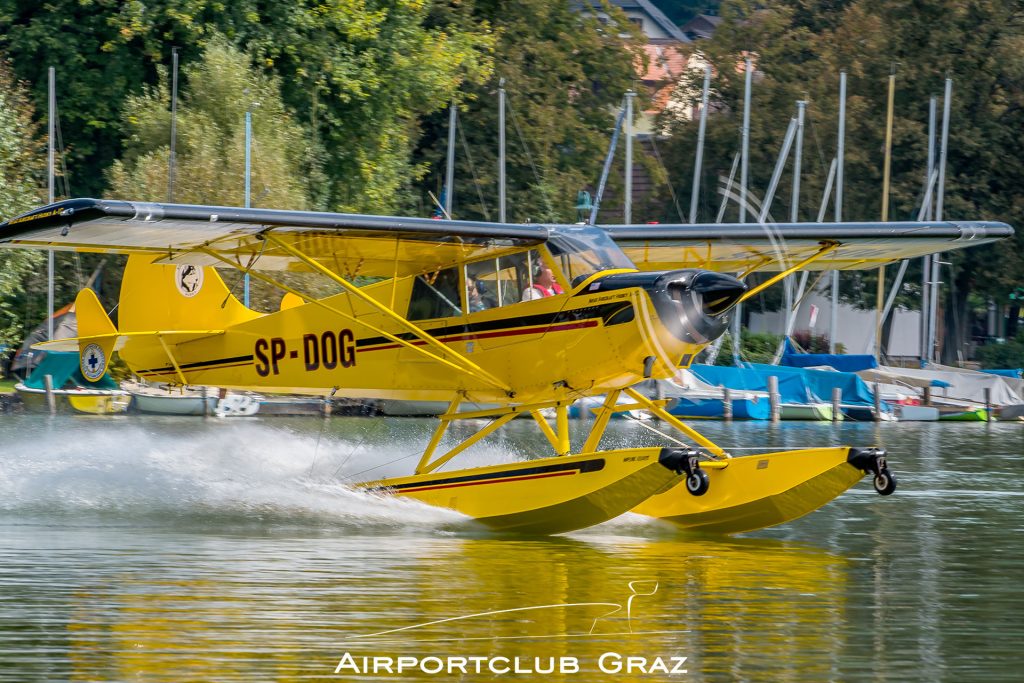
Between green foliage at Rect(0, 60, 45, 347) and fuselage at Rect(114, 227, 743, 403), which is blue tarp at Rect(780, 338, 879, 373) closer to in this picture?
green foliage at Rect(0, 60, 45, 347)

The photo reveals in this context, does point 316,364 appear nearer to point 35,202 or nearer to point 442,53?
point 35,202

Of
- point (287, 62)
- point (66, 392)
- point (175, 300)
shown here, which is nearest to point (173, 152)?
point (66, 392)

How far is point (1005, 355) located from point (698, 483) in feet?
104

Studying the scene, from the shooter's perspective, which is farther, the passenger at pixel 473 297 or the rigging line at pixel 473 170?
the rigging line at pixel 473 170

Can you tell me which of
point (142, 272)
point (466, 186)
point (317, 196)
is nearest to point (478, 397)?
point (142, 272)

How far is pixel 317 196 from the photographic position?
3127 centimetres

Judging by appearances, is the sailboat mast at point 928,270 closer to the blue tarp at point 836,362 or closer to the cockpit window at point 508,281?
the blue tarp at point 836,362

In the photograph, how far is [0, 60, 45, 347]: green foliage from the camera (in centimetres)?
2486

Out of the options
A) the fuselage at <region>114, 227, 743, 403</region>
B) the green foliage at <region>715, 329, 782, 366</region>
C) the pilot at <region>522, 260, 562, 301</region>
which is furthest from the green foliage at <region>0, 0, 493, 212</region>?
the pilot at <region>522, 260, 562, 301</region>

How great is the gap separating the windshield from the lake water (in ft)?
6.87

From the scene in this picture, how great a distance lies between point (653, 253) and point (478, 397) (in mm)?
2486

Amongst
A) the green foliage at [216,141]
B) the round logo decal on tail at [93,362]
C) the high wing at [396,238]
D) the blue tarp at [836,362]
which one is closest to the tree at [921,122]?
the blue tarp at [836,362]

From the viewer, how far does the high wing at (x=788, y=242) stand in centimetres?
1162

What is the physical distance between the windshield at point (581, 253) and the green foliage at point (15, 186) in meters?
17.0
